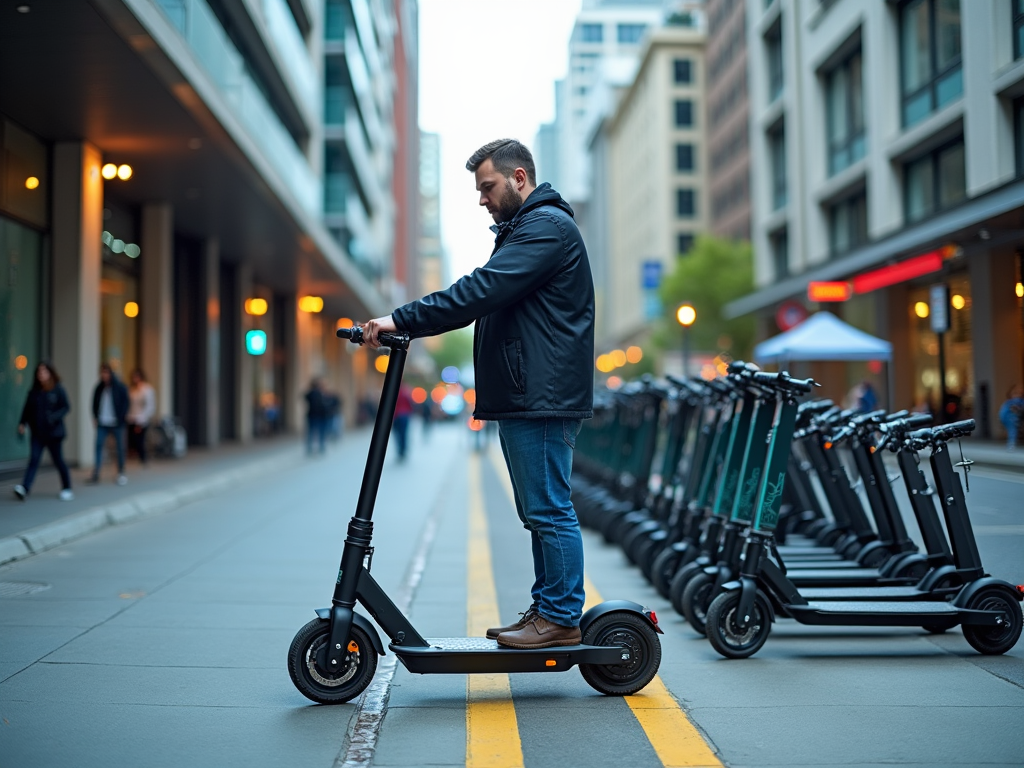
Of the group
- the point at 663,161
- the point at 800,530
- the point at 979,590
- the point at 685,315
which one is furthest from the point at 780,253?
the point at 663,161

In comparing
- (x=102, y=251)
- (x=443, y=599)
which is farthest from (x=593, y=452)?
(x=102, y=251)

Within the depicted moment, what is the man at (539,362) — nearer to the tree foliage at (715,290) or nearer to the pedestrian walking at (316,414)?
the pedestrian walking at (316,414)

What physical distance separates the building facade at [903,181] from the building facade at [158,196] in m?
10.5

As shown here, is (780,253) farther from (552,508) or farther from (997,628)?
(552,508)

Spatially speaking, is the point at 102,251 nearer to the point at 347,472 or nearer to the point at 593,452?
the point at 347,472

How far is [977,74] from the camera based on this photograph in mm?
20484

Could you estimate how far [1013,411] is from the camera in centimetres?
1531

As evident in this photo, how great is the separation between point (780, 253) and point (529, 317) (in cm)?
3712

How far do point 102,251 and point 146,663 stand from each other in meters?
17.3

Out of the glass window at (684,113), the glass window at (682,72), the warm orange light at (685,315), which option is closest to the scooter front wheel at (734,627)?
the warm orange light at (685,315)

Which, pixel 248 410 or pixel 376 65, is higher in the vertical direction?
pixel 376 65

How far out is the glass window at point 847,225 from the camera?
3158cm

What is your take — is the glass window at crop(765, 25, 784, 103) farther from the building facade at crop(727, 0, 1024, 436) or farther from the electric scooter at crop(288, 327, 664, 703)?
the electric scooter at crop(288, 327, 664, 703)

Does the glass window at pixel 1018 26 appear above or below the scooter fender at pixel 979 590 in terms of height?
above
